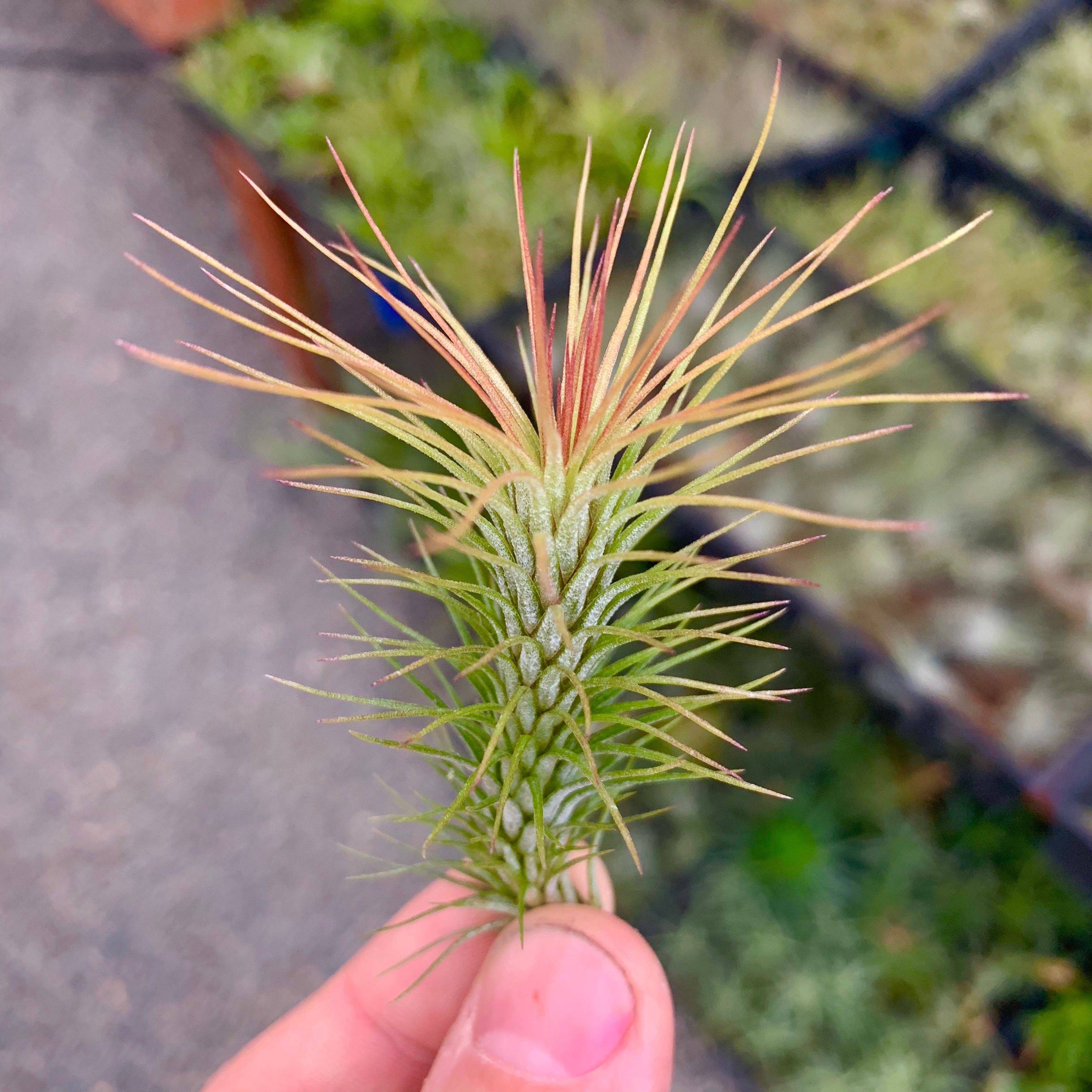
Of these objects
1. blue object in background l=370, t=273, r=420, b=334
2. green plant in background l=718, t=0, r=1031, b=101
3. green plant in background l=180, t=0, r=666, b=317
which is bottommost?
blue object in background l=370, t=273, r=420, b=334

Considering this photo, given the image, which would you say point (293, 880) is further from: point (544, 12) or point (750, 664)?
point (544, 12)

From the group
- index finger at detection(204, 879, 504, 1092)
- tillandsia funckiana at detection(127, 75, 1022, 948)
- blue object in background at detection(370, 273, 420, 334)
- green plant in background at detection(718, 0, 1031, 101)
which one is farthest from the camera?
green plant in background at detection(718, 0, 1031, 101)

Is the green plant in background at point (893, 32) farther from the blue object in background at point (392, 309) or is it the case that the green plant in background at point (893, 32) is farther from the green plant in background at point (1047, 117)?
the blue object in background at point (392, 309)

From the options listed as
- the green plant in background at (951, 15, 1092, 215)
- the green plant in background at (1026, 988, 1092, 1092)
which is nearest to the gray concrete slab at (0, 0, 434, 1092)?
the green plant in background at (1026, 988, 1092, 1092)

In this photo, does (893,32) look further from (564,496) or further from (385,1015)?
(385,1015)

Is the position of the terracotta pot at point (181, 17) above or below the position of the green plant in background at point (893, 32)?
below

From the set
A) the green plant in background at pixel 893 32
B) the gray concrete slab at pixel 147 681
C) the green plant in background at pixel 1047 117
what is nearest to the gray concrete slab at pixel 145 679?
the gray concrete slab at pixel 147 681

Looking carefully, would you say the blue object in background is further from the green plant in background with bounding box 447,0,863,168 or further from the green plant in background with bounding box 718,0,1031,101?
the green plant in background with bounding box 718,0,1031,101

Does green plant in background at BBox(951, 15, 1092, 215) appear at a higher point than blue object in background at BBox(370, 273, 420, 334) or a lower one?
higher
